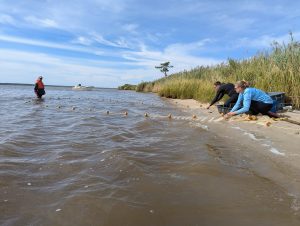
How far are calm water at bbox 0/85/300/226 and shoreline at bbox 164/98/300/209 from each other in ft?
0.56

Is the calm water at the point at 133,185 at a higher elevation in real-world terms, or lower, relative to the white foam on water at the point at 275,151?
lower

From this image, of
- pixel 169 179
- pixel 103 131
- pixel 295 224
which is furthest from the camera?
pixel 103 131

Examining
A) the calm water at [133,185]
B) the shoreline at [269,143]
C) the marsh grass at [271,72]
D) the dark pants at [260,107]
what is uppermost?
the marsh grass at [271,72]

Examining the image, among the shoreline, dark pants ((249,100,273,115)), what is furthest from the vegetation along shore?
dark pants ((249,100,273,115))

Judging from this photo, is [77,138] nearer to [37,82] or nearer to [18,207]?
[18,207]

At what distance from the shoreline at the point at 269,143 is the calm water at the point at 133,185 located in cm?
17

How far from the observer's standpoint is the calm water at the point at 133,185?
3295 millimetres

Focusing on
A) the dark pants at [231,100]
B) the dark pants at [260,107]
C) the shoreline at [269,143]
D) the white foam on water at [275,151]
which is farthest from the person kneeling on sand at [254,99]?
the white foam on water at [275,151]

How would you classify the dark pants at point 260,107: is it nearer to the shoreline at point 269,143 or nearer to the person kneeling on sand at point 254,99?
the person kneeling on sand at point 254,99

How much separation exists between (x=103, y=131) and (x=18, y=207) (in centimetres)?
510

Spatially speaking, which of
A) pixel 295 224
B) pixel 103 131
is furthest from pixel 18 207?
pixel 103 131

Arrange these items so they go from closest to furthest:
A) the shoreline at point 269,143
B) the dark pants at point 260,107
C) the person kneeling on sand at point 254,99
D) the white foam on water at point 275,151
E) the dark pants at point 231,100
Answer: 1. the shoreline at point 269,143
2. the white foam on water at point 275,151
3. the person kneeling on sand at point 254,99
4. the dark pants at point 260,107
5. the dark pants at point 231,100

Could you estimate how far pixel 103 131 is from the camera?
28.1 feet

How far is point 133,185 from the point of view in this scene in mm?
4242
